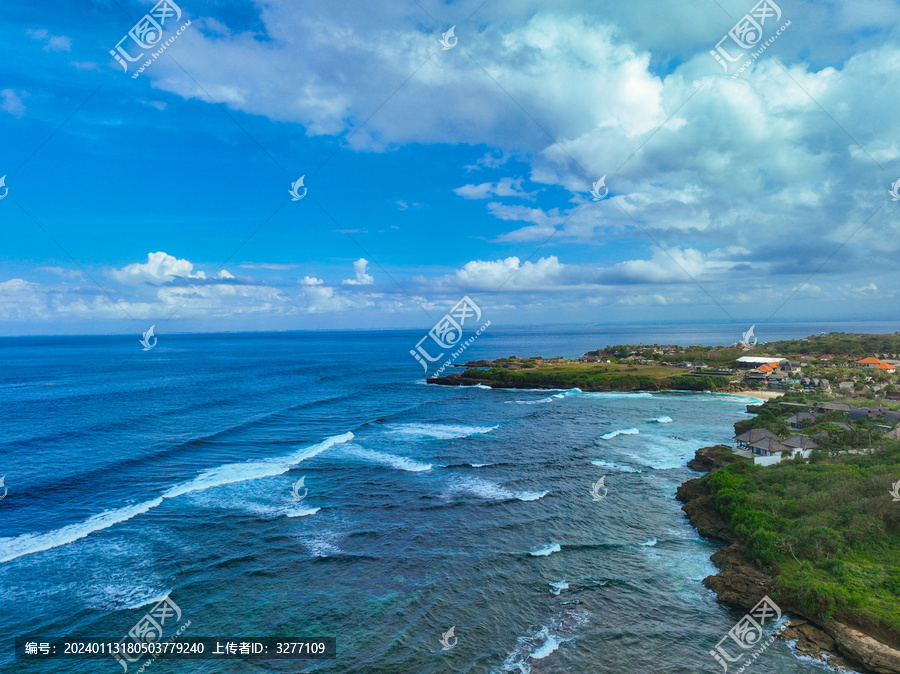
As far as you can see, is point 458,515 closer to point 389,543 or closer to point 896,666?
A: point 389,543

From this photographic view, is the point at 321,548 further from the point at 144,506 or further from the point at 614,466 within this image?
the point at 614,466

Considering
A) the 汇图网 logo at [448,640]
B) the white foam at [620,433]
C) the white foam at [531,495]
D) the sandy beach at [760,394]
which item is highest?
the sandy beach at [760,394]

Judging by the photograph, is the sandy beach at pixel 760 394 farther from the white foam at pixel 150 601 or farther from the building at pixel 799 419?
the white foam at pixel 150 601

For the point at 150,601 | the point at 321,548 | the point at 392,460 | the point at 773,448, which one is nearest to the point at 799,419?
the point at 773,448

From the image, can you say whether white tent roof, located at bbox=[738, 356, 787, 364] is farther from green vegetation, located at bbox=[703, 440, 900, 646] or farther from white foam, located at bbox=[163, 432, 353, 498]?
white foam, located at bbox=[163, 432, 353, 498]

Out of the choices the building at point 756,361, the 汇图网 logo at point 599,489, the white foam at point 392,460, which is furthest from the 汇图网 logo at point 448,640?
the building at point 756,361

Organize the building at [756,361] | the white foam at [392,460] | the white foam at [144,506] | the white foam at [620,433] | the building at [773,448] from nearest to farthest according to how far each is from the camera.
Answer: the white foam at [144,506]
the building at [773,448]
the white foam at [392,460]
the white foam at [620,433]
the building at [756,361]

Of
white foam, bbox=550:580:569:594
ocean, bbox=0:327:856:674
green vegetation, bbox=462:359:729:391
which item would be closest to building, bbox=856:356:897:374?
green vegetation, bbox=462:359:729:391
